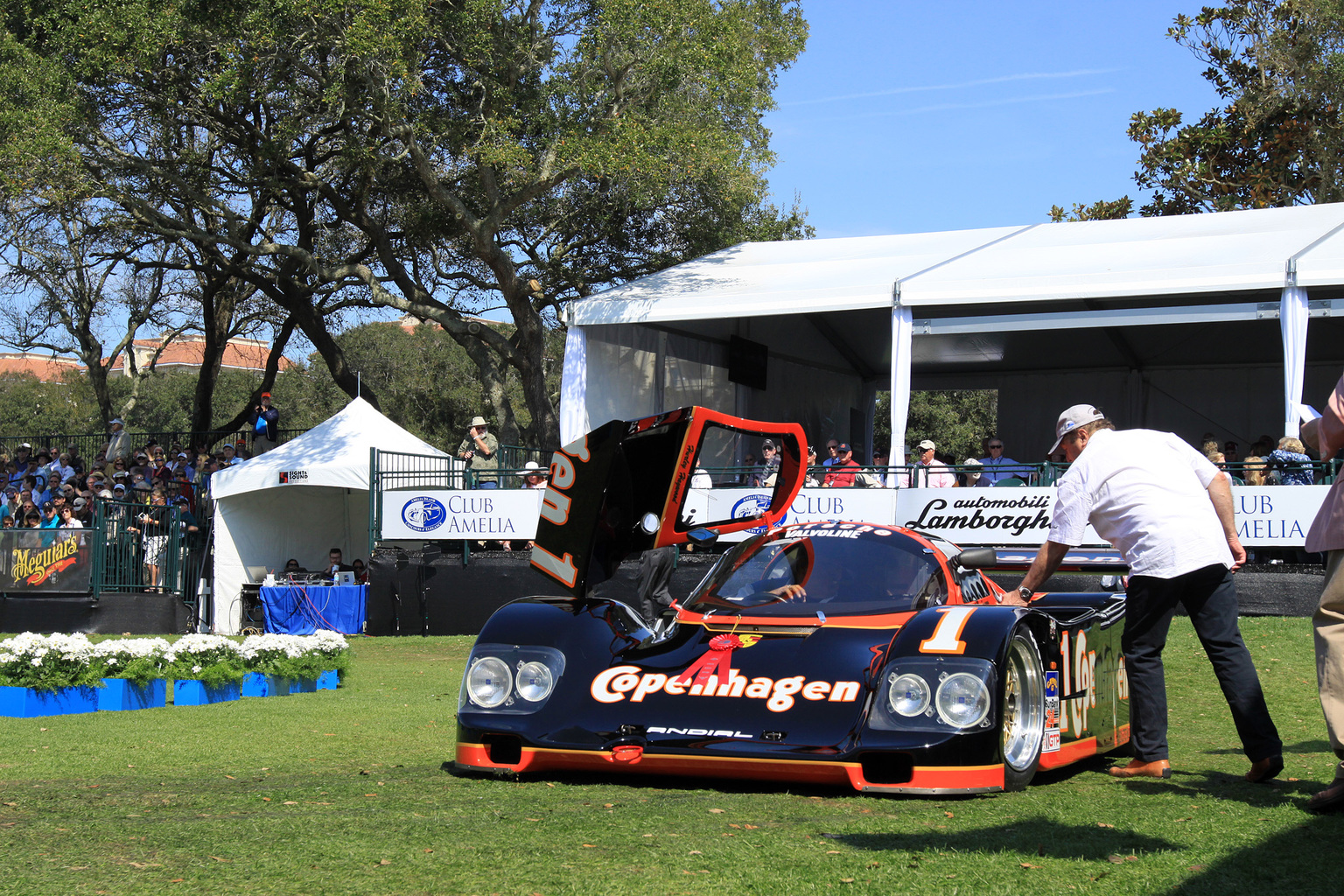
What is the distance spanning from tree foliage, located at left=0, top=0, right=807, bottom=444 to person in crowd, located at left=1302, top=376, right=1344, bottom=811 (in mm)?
15334

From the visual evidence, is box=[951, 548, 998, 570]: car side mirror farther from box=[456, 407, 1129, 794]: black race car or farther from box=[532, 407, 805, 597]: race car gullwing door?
box=[532, 407, 805, 597]: race car gullwing door

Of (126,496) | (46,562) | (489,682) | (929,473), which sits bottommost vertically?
(46,562)

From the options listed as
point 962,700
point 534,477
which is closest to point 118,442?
point 534,477

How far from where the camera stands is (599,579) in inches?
242

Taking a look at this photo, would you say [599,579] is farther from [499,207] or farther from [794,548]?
[499,207]

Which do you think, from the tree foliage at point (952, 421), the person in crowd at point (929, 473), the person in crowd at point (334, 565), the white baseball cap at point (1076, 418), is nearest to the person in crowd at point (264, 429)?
the person in crowd at point (334, 565)

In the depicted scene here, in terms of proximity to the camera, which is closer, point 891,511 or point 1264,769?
point 1264,769

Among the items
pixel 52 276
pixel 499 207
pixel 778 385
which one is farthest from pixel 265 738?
pixel 52 276

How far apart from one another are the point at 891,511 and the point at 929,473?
87 centimetres

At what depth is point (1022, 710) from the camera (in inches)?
203

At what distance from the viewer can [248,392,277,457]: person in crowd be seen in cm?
2342

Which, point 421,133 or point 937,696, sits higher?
point 421,133

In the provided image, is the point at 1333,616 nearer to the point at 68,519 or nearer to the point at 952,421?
the point at 68,519

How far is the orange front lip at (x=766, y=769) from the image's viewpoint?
4.73 meters
